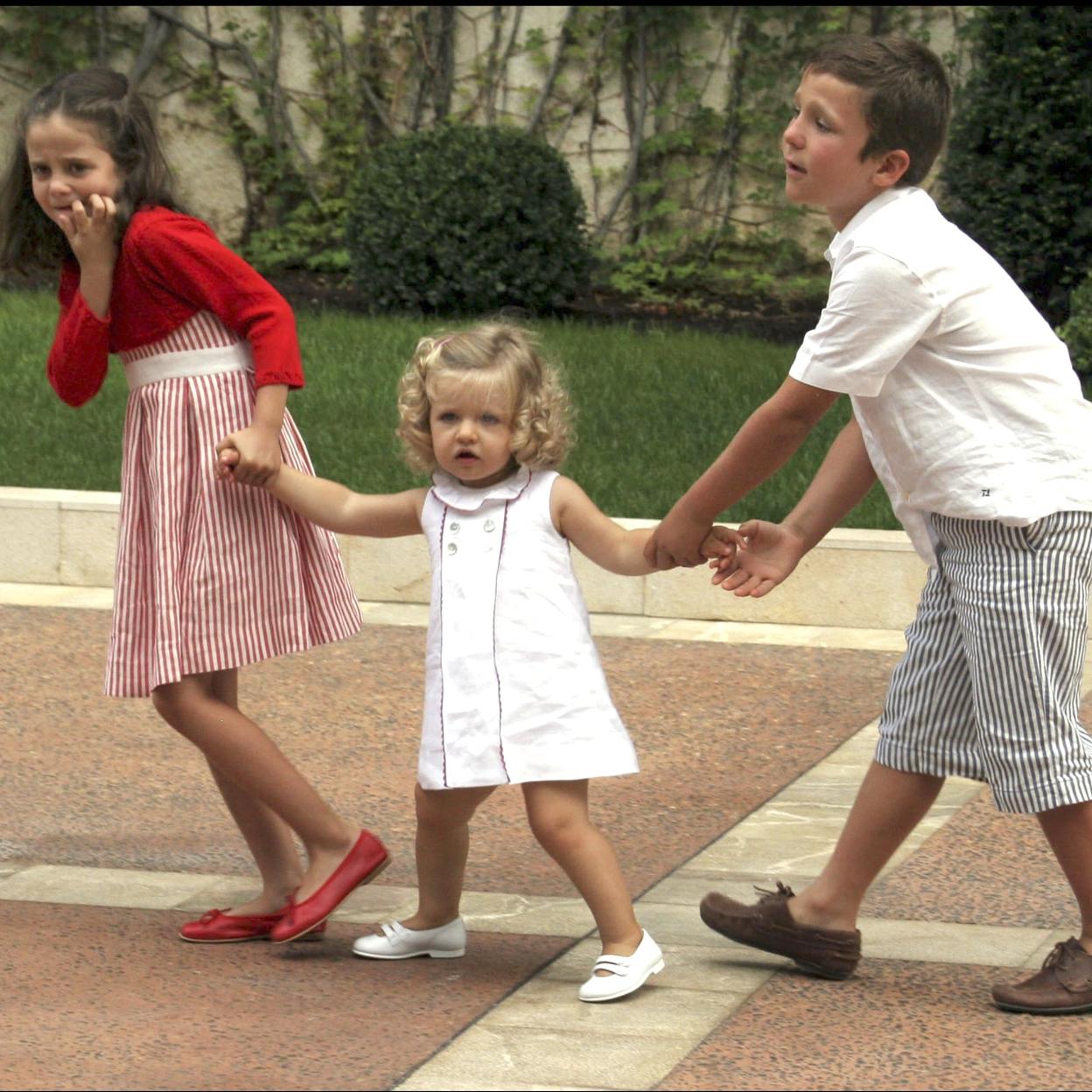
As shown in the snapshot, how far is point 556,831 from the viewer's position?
325 centimetres

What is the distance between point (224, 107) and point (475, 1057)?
11.2 m

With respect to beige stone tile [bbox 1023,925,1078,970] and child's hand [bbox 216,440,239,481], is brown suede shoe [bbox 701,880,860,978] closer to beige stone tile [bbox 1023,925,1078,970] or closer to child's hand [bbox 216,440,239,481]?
beige stone tile [bbox 1023,925,1078,970]

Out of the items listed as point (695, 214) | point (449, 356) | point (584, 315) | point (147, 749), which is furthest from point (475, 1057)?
point (695, 214)

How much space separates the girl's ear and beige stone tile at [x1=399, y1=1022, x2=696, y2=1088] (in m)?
1.41

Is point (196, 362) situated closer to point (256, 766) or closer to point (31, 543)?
point (256, 766)

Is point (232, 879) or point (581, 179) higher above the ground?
point (581, 179)

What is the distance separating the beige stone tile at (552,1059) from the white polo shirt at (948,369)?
3.24ft

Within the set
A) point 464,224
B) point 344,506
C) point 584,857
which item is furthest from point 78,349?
point 464,224

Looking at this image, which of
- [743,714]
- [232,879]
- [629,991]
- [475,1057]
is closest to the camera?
[475,1057]

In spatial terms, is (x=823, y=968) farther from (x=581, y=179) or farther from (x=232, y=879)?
(x=581, y=179)

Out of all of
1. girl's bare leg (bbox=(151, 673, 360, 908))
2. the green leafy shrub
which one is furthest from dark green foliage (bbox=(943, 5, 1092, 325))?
girl's bare leg (bbox=(151, 673, 360, 908))

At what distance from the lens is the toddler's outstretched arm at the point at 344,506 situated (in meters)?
3.45

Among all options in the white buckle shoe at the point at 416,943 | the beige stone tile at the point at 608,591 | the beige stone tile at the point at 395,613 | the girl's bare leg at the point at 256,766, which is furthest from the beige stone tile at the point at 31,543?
the white buckle shoe at the point at 416,943

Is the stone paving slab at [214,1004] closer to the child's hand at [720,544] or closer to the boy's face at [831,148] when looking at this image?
the child's hand at [720,544]
